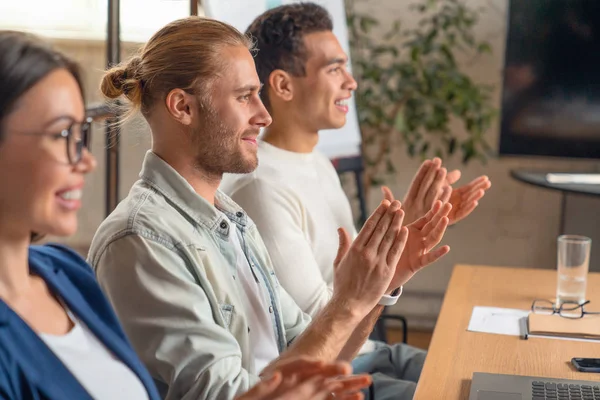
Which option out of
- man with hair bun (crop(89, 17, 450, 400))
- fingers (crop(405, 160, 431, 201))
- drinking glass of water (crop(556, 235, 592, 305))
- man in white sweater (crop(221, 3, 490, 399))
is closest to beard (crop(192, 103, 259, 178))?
man with hair bun (crop(89, 17, 450, 400))

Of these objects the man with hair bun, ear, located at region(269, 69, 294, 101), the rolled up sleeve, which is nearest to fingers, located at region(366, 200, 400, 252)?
the man with hair bun

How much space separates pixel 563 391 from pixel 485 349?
0.92 ft

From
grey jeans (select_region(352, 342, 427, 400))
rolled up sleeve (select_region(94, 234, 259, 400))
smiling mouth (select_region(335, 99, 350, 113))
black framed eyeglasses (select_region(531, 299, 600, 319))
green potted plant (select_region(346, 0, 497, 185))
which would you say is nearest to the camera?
rolled up sleeve (select_region(94, 234, 259, 400))

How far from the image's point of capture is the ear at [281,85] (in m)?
2.28

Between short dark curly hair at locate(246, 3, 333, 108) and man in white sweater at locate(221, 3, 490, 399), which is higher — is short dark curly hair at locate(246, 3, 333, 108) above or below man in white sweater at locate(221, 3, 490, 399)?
above

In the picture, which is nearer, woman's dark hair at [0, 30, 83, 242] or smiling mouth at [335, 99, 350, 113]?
woman's dark hair at [0, 30, 83, 242]

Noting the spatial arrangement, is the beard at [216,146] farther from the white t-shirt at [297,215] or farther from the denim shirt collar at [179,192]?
the white t-shirt at [297,215]

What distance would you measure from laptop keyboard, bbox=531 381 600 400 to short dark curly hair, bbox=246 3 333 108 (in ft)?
3.77

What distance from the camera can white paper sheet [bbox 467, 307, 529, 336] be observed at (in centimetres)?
181

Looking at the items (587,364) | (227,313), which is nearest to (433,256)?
(587,364)

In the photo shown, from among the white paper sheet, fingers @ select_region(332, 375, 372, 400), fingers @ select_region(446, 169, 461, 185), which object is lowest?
the white paper sheet

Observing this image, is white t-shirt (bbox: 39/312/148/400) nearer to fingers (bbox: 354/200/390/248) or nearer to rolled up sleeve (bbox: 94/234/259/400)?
rolled up sleeve (bbox: 94/234/259/400)

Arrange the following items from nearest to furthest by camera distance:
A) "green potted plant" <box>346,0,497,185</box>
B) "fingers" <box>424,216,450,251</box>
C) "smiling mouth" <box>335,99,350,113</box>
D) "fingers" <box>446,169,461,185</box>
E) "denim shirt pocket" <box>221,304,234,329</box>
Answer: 1. "denim shirt pocket" <box>221,304,234,329</box>
2. "fingers" <box>424,216,450,251</box>
3. "fingers" <box>446,169,461,185</box>
4. "smiling mouth" <box>335,99,350,113</box>
5. "green potted plant" <box>346,0,497,185</box>

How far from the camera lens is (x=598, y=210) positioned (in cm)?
369
